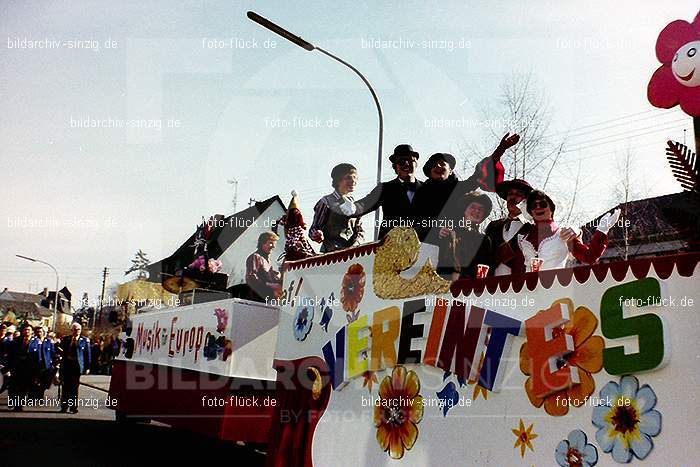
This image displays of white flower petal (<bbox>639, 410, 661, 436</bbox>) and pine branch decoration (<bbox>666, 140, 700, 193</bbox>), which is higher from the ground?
pine branch decoration (<bbox>666, 140, 700, 193</bbox>)

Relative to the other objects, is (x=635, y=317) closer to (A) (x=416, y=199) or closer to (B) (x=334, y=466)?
(A) (x=416, y=199)

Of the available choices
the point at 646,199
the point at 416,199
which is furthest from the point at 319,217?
the point at 646,199

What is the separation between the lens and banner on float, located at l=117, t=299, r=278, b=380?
752cm

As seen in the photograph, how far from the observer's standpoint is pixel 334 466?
18.7 ft

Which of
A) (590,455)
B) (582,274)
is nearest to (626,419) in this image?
(590,455)

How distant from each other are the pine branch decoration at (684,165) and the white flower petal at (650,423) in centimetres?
120

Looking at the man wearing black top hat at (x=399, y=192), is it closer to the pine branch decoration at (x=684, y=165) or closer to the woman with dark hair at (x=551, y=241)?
the woman with dark hair at (x=551, y=241)

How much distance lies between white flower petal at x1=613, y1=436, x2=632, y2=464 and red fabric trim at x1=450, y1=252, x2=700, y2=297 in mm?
857

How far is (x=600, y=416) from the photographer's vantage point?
145 inches

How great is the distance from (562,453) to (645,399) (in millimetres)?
614

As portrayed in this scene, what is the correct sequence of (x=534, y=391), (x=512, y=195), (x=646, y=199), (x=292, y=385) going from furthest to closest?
1. (x=646, y=199)
2. (x=292, y=385)
3. (x=512, y=195)
4. (x=534, y=391)

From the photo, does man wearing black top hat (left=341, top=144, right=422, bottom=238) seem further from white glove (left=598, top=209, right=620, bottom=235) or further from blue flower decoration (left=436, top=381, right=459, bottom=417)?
white glove (left=598, top=209, right=620, bottom=235)

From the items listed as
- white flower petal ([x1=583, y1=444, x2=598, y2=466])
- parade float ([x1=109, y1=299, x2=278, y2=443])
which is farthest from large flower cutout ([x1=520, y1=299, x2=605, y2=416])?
parade float ([x1=109, y1=299, x2=278, y2=443])

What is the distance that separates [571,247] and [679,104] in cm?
115
